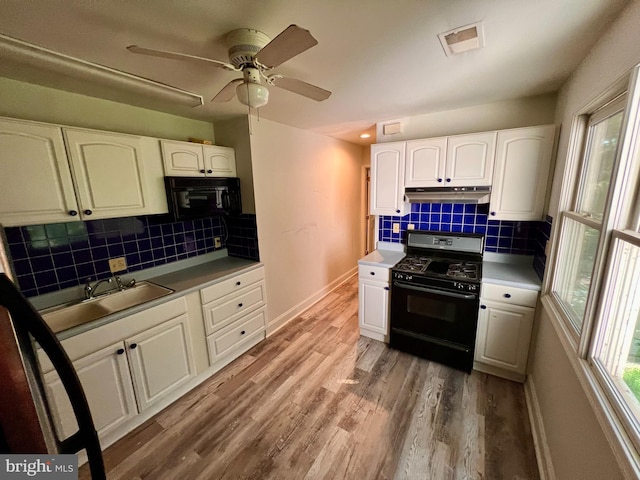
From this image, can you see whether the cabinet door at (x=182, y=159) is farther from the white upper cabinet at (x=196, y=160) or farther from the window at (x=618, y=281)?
the window at (x=618, y=281)

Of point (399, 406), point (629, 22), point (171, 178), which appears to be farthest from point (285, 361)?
point (629, 22)

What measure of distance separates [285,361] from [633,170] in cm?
263

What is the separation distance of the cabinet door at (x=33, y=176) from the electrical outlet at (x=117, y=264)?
548mm

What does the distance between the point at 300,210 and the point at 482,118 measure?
209cm

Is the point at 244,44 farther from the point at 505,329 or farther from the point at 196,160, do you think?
the point at 505,329

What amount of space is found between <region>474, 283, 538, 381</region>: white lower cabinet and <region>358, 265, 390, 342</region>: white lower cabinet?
2.65 feet

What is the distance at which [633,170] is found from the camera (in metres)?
1.08

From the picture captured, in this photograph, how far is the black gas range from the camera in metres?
2.21

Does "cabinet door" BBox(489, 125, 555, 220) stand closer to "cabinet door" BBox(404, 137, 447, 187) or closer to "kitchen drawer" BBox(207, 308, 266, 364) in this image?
"cabinet door" BBox(404, 137, 447, 187)

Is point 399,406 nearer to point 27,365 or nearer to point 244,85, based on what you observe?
point 27,365

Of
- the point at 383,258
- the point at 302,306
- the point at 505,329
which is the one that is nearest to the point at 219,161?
the point at 383,258

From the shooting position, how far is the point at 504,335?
2.14m

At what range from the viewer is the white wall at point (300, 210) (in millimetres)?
2814

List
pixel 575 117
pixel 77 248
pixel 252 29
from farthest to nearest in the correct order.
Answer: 1. pixel 77 248
2. pixel 575 117
3. pixel 252 29
